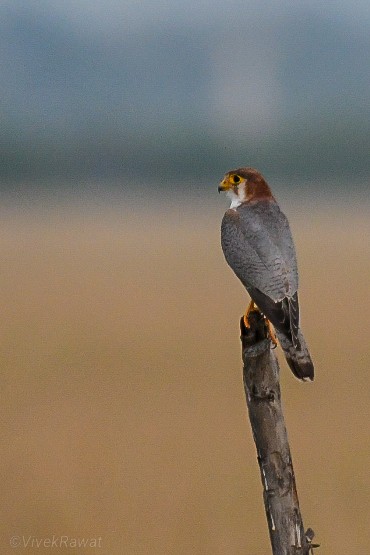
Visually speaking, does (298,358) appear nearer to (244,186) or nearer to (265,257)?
Answer: (265,257)

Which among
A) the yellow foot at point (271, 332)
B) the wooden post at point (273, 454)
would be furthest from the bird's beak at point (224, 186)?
the wooden post at point (273, 454)

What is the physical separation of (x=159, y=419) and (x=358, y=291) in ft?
46.4

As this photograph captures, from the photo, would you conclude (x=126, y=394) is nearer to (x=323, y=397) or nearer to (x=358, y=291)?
(x=323, y=397)

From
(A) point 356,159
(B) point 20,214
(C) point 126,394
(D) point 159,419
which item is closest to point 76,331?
(C) point 126,394

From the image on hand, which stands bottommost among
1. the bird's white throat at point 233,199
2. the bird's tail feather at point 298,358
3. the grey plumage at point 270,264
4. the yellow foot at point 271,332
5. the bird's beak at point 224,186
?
the bird's tail feather at point 298,358

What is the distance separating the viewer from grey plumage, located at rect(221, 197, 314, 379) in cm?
627

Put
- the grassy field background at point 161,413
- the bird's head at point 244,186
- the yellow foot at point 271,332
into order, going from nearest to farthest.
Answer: the yellow foot at point 271,332, the bird's head at point 244,186, the grassy field background at point 161,413

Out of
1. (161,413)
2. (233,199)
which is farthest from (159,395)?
(233,199)

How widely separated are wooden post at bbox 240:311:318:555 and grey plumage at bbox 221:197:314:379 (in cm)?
59

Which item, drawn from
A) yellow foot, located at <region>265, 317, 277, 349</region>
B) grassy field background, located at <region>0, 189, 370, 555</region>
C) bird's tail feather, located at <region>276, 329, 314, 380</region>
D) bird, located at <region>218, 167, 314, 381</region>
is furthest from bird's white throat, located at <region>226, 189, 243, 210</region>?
grassy field background, located at <region>0, 189, 370, 555</region>

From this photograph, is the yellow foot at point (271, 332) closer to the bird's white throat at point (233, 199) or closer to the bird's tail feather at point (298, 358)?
the bird's tail feather at point (298, 358)

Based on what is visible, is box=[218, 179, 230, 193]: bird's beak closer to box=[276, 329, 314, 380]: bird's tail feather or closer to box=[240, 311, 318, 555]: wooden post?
box=[276, 329, 314, 380]: bird's tail feather

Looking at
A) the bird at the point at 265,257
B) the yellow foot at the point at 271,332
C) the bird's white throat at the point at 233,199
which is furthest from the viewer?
the bird's white throat at the point at 233,199

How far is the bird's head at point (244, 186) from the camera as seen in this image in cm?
762
